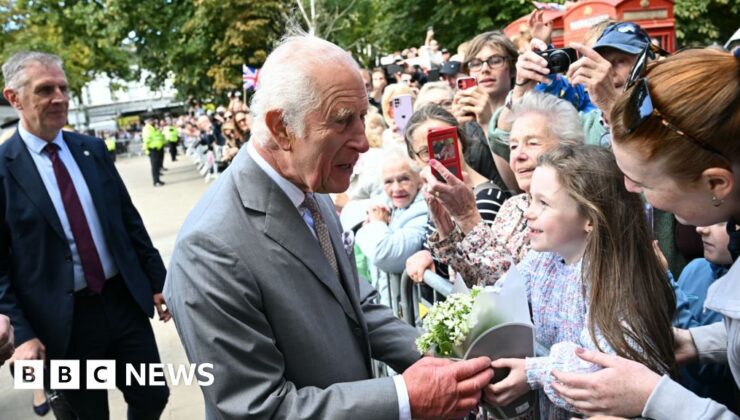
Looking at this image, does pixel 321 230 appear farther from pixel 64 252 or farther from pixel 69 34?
pixel 69 34

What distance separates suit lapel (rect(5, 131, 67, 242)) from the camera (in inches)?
146

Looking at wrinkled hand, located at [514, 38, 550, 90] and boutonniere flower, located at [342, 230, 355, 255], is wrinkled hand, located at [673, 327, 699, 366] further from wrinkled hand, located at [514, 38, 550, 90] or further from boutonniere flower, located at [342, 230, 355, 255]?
wrinkled hand, located at [514, 38, 550, 90]

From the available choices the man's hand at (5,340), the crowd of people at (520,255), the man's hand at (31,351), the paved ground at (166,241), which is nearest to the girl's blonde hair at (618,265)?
the crowd of people at (520,255)

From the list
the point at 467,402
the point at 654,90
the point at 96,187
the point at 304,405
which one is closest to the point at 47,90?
the point at 96,187

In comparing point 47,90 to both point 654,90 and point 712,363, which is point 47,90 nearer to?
point 654,90

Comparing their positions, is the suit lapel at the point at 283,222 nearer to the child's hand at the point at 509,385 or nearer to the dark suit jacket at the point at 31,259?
the child's hand at the point at 509,385

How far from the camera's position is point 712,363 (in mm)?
2189

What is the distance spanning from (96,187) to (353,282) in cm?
222

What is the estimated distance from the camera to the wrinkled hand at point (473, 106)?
4344 millimetres

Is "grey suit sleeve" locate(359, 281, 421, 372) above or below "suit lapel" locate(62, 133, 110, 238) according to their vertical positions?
below

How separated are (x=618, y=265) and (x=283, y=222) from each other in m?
1.08

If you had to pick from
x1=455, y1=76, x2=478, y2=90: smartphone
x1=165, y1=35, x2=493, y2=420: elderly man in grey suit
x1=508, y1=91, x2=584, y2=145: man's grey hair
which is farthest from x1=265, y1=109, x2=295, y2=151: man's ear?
x1=455, y1=76, x2=478, y2=90: smartphone

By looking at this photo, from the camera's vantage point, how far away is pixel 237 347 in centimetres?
192

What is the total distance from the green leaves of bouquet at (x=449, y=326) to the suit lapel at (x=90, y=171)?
97.5 inches
